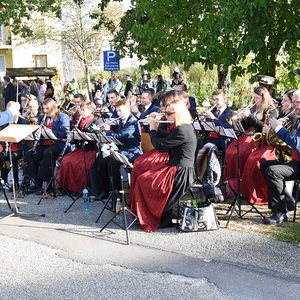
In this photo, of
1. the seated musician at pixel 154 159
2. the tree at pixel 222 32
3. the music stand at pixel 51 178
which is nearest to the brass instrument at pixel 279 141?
the seated musician at pixel 154 159

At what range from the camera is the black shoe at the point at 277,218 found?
6.83 m

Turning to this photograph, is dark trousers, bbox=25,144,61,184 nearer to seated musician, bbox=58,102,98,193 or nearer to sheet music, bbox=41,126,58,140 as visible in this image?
seated musician, bbox=58,102,98,193

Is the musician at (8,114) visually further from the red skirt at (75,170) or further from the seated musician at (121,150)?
the seated musician at (121,150)

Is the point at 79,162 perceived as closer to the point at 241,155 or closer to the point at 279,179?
the point at 241,155

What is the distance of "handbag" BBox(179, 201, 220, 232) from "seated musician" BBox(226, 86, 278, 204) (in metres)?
1.31

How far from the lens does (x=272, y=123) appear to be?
6.48 meters

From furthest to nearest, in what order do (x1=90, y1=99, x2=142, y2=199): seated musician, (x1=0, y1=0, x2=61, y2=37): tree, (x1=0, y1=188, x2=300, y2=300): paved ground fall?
1. (x1=0, y1=0, x2=61, y2=37): tree
2. (x1=90, y1=99, x2=142, y2=199): seated musician
3. (x1=0, y1=188, x2=300, y2=300): paved ground

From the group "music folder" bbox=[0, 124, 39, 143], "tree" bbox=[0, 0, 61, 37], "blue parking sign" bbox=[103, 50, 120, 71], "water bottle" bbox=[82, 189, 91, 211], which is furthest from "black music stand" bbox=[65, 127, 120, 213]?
"tree" bbox=[0, 0, 61, 37]

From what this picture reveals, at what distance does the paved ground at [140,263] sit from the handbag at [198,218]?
0.10 metres

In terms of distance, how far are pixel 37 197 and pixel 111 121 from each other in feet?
6.39

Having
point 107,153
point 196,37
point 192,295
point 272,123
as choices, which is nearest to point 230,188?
point 272,123

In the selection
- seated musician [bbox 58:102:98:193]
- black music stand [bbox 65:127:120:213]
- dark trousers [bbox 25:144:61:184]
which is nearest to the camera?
black music stand [bbox 65:127:120:213]

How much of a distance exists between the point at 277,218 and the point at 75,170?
3.77 metres

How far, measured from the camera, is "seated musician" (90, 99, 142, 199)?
8.20m
